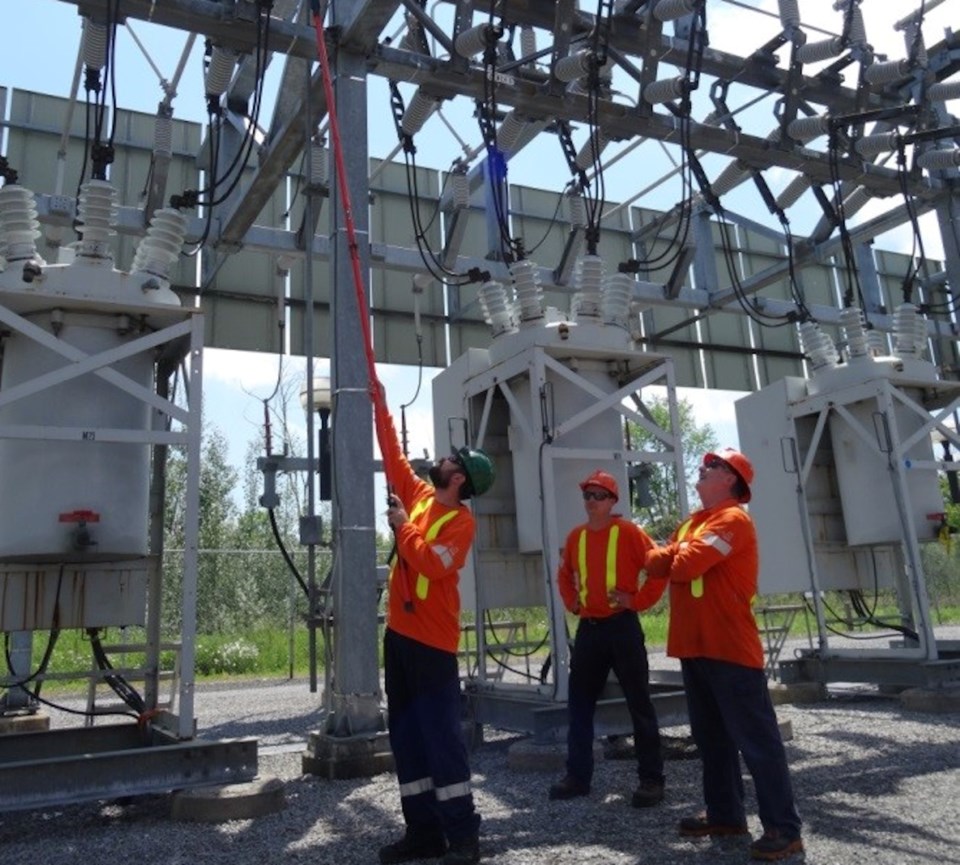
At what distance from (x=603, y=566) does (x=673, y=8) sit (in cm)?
490

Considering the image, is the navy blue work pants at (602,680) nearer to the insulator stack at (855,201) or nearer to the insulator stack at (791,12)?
the insulator stack at (791,12)

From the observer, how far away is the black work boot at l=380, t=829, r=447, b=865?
3568 mm

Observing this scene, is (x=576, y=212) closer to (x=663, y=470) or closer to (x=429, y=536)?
(x=429, y=536)

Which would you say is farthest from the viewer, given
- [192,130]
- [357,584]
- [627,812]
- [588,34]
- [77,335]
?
[192,130]

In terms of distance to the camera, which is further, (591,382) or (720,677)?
(591,382)

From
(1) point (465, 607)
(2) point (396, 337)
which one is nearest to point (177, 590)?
(2) point (396, 337)

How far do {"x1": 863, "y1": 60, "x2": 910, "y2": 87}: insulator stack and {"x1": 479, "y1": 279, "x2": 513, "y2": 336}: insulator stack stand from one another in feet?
15.4

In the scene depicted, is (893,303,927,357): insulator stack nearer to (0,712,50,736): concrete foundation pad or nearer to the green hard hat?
the green hard hat

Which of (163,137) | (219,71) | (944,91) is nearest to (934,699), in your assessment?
(944,91)

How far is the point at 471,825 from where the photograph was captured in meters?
3.46

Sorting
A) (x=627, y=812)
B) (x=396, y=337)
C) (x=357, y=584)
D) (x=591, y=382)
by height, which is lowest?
(x=627, y=812)

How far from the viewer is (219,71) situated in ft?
22.2

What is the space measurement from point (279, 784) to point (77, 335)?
2722 millimetres

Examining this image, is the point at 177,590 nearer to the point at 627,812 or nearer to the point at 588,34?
the point at 588,34
